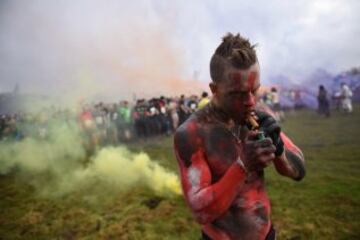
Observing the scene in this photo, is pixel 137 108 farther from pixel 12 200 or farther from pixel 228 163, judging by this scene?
pixel 228 163

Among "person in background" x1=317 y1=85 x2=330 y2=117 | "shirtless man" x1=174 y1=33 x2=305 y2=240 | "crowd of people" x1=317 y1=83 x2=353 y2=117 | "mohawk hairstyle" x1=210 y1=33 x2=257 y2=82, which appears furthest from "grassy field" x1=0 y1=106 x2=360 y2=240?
"crowd of people" x1=317 y1=83 x2=353 y2=117

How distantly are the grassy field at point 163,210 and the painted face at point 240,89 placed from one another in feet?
17.3

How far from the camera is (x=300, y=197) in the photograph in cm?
A: 857

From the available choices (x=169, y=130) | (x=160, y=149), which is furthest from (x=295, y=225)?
(x=169, y=130)

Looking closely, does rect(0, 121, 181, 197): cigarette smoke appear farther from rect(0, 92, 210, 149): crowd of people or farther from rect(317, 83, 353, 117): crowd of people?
rect(317, 83, 353, 117): crowd of people

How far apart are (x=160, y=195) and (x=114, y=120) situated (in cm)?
1042

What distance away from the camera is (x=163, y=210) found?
8.50 meters

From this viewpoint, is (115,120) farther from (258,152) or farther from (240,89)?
(258,152)

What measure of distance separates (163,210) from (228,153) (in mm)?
6368

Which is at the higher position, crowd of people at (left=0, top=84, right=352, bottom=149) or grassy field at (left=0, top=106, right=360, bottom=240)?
crowd of people at (left=0, top=84, right=352, bottom=149)

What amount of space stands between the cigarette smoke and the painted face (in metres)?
7.36

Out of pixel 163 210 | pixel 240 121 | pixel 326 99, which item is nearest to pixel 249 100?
pixel 240 121

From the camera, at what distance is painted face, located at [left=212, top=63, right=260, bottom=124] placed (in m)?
2.32

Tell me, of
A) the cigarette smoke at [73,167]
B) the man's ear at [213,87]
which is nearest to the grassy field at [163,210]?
the cigarette smoke at [73,167]
